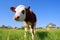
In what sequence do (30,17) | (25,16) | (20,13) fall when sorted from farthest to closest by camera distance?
(30,17), (25,16), (20,13)

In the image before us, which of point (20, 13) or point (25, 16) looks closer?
point (20, 13)

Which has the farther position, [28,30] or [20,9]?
[28,30]

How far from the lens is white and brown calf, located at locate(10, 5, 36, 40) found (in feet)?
20.7

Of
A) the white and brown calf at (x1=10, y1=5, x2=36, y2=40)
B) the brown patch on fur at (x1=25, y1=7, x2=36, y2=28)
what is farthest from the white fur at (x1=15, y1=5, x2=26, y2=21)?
the brown patch on fur at (x1=25, y1=7, x2=36, y2=28)

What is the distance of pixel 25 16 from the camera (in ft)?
22.3

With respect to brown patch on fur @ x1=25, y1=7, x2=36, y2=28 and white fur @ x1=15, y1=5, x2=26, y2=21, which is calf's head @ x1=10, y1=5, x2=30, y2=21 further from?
brown patch on fur @ x1=25, y1=7, x2=36, y2=28

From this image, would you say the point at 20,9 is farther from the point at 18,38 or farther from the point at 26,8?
the point at 18,38

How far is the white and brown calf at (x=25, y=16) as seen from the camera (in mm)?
6296

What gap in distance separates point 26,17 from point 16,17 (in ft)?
3.23

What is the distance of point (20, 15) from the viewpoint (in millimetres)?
6352

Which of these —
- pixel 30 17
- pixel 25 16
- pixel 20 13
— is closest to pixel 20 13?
pixel 20 13

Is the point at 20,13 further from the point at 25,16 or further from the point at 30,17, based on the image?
the point at 30,17

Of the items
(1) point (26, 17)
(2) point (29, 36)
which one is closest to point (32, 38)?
(2) point (29, 36)

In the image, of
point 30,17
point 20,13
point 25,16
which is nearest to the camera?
point 20,13
